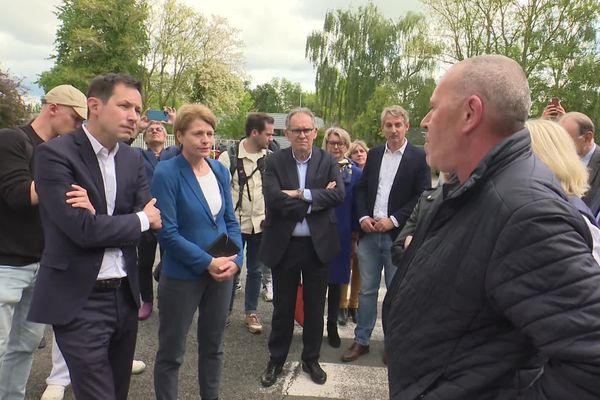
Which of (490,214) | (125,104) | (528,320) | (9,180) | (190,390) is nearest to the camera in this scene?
(528,320)

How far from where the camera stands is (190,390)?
3.60 metres

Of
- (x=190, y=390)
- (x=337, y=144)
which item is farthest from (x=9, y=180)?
(x=337, y=144)

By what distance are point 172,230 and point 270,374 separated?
5.35 feet

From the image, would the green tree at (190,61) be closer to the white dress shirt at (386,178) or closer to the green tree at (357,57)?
the green tree at (357,57)

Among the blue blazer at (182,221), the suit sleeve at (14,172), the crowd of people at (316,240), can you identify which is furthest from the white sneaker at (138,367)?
the suit sleeve at (14,172)

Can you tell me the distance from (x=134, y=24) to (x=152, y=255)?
35085 millimetres

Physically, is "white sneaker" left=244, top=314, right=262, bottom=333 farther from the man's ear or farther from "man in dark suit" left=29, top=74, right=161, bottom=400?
the man's ear

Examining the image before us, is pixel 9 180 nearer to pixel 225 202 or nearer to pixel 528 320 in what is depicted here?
pixel 225 202

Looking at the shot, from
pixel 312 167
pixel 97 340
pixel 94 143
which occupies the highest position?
pixel 94 143

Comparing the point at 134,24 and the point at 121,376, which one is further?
the point at 134,24

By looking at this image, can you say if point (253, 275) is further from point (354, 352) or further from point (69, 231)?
point (69, 231)

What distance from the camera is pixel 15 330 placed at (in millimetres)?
3100

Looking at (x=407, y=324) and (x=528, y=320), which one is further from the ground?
(x=528, y=320)

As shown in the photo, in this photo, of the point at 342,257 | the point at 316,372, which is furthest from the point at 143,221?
the point at 342,257
